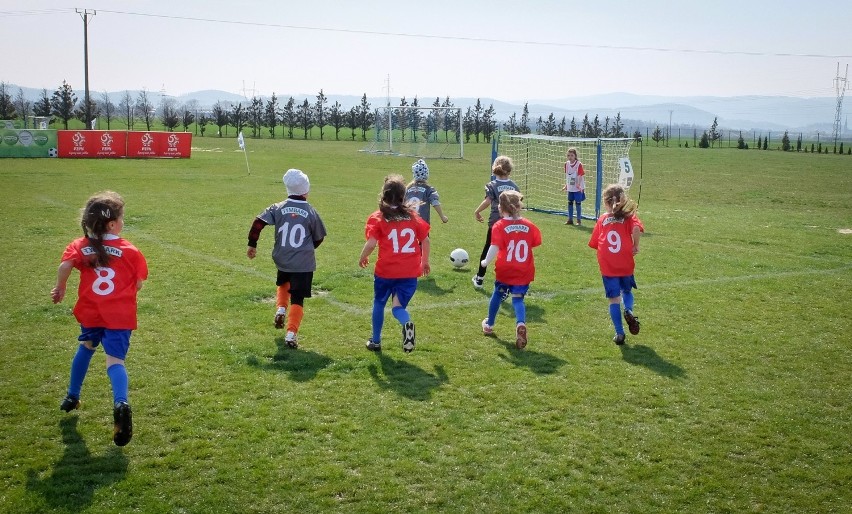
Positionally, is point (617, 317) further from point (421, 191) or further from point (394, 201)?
point (421, 191)

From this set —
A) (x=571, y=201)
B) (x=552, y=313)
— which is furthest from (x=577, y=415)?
(x=571, y=201)

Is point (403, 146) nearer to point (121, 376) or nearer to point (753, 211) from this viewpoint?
point (753, 211)

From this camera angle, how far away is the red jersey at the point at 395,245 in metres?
7.66

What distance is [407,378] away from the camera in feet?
22.9

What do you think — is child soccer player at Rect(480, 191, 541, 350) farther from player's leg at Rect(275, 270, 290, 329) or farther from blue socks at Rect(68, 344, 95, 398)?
blue socks at Rect(68, 344, 95, 398)

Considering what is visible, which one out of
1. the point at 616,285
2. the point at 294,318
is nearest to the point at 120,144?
the point at 294,318

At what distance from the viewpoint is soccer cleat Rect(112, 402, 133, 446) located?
524cm

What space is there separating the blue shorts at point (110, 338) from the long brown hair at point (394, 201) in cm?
291

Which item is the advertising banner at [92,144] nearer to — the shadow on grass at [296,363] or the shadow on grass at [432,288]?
the shadow on grass at [432,288]

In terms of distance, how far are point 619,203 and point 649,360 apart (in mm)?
1779

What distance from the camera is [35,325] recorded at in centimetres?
840

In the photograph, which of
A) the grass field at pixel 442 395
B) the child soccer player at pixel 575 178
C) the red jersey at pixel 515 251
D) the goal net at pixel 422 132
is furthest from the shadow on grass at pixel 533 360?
the goal net at pixel 422 132

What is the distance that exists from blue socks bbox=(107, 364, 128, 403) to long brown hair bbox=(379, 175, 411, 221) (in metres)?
3.08

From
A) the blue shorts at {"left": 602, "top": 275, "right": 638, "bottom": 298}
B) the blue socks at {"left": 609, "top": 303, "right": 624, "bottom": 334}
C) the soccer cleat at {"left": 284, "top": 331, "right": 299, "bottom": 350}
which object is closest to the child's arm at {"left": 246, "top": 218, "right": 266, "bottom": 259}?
the soccer cleat at {"left": 284, "top": 331, "right": 299, "bottom": 350}
